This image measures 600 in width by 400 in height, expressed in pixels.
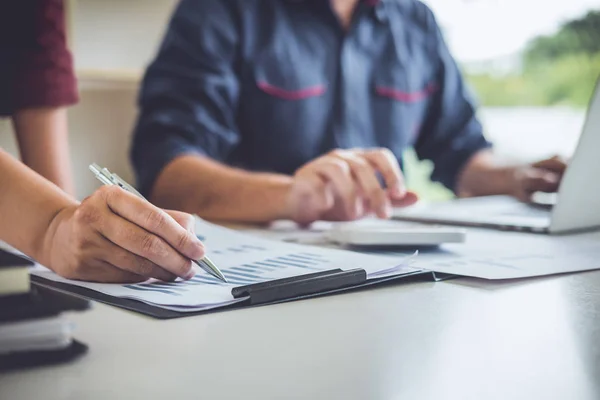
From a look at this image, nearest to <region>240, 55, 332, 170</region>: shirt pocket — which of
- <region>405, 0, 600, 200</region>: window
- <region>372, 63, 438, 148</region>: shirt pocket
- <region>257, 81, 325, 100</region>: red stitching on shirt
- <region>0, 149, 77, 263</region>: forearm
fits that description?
<region>257, 81, 325, 100</region>: red stitching on shirt

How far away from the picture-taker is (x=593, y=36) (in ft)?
6.36

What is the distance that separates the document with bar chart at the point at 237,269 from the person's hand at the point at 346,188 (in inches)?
6.7

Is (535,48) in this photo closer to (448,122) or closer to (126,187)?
(448,122)

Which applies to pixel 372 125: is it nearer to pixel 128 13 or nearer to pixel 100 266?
pixel 128 13

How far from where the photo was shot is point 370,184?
74 centimetres

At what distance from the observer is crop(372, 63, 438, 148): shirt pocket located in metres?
1.29

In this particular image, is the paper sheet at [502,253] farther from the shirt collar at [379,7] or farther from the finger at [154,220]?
the shirt collar at [379,7]

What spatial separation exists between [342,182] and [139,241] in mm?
349

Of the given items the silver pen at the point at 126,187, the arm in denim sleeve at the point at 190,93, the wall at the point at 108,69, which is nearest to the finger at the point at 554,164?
the arm in denim sleeve at the point at 190,93

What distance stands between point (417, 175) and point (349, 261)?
102 cm

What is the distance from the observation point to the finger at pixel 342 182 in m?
0.75

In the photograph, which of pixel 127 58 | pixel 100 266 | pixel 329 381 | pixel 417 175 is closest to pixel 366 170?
pixel 100 266

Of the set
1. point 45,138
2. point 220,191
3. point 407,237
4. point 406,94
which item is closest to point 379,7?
point 406,94

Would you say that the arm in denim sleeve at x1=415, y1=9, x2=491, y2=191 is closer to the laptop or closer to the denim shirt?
the denim shirt
